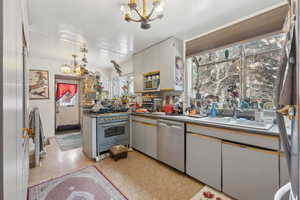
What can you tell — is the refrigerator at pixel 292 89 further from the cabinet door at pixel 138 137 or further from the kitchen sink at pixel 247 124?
the cabinet door at pixel 138 137

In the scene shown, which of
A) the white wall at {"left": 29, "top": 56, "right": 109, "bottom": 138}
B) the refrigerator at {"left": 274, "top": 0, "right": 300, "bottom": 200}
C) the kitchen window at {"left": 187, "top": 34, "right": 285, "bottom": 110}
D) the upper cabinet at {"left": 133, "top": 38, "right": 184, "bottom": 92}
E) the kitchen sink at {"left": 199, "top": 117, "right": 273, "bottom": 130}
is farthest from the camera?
the white wall at {"left": 29, "top": 56, "right": 109, "bottom": 138}

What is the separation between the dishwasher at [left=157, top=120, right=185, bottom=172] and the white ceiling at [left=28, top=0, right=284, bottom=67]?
172 centimetres

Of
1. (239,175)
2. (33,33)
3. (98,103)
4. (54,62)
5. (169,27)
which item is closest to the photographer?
(239,175)

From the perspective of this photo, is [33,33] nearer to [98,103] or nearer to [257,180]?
[98,103]

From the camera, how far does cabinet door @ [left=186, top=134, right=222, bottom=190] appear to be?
1.61 meters

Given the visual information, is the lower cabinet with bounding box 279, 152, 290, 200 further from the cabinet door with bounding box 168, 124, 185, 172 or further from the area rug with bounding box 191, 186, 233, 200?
the cabinet door with bounding box 168, 124, 185, 172

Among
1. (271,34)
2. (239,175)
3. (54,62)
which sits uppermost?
(54,62)

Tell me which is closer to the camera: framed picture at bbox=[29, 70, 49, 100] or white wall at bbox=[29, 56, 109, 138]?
framed picture at bbox=[29, 70, 49, 100]

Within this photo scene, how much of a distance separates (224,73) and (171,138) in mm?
1611

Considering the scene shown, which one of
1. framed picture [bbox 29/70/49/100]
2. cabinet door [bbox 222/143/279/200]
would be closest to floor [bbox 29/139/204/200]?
cabinet door [bbox 222/143/279/200]

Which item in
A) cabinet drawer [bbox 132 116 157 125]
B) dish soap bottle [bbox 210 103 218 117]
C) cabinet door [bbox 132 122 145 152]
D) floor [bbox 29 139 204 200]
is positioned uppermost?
dish soap bottle [bbox 210 103 218 117]

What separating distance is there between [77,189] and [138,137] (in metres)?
1.40

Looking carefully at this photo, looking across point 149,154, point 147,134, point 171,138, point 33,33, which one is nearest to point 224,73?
point 171,138

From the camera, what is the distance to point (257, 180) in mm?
1316
